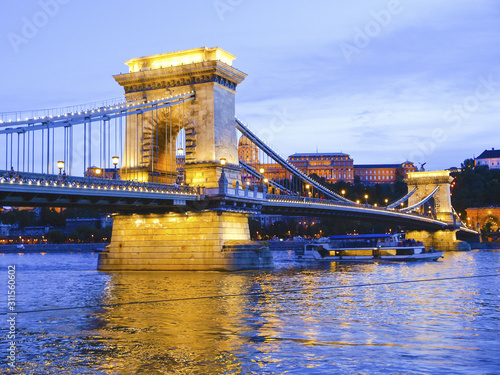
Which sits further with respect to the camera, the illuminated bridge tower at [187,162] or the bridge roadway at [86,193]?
the illuminated bridge tower at [187,162]

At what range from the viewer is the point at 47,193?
33.5 metres

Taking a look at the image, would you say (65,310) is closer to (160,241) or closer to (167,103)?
(160,241)

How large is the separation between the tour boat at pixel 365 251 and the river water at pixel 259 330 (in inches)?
1341

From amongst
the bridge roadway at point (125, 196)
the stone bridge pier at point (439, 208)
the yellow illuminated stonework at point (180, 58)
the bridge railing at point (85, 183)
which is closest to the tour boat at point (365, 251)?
the bridge roadway at point (125, 196)

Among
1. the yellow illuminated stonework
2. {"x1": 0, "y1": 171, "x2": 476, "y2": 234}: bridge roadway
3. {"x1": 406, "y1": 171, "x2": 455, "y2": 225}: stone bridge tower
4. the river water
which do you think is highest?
the yellow illuminated stonework

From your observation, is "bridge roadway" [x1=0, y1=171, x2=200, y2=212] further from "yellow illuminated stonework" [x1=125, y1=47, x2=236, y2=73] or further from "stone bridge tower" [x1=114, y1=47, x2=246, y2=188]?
"yellow illuminated stonework" [x1=125, y1=47, x2=236, y2=73]

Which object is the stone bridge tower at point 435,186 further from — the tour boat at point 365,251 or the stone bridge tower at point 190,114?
the stone bridge tower at point 190,114

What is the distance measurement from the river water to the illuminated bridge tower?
1172 centimetres

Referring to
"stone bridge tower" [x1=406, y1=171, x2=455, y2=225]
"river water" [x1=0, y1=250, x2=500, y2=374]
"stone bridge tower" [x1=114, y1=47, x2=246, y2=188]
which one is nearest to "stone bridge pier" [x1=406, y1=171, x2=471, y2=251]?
"stone bridge tower" [x1=406, y1=171, x2=455, y2=225]

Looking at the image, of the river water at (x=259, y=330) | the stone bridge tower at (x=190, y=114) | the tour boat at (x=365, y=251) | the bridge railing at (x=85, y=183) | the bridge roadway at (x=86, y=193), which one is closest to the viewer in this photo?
the river water at (x=259, y=330)

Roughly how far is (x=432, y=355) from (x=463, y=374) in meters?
1.81

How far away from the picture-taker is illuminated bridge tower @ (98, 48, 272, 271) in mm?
46062

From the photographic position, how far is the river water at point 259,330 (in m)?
14.5

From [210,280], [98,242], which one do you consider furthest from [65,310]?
[98,242]
